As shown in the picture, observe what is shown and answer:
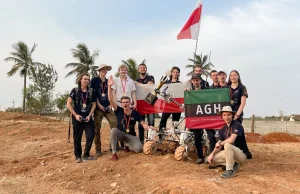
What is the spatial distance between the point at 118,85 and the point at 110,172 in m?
2.04

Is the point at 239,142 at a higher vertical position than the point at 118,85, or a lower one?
lower

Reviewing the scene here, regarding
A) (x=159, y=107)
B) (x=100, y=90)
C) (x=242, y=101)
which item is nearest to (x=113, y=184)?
(x=100, y=90)

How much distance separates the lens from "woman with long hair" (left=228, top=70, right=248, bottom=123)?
6.54 m

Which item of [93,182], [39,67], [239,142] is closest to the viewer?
[93,182]

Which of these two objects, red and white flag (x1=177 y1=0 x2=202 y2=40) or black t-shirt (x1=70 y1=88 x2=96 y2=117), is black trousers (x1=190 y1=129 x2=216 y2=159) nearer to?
black t-shirt (x1=70 y1=88 x2=96 y2=117)

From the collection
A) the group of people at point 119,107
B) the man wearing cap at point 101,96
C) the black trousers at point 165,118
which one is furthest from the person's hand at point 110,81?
the black trousers at point 165,118

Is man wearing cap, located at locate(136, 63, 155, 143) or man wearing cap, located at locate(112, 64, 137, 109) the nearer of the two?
man wearing cap, located at locate(112, 64, 137, 109)

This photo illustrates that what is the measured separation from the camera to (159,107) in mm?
7895

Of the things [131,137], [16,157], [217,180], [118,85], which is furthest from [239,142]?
[16,157]

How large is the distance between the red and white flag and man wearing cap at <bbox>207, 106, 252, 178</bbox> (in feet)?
10.2

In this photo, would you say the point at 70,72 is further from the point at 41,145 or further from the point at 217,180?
the point at 217,180

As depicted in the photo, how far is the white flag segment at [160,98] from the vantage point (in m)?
7.59

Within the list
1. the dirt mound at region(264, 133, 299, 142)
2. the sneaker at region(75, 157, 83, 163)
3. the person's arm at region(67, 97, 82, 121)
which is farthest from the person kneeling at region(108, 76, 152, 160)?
the dirt mound at region(264, 133, 299, 142)

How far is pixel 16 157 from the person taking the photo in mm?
8945
